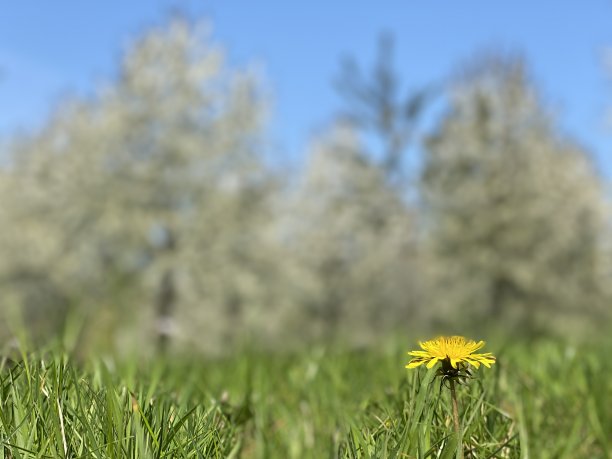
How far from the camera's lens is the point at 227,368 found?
3561 mm

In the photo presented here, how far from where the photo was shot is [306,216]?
25.4 metres

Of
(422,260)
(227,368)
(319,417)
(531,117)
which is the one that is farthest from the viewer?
(422,260)

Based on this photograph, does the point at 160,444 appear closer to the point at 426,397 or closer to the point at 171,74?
the point at 426,397

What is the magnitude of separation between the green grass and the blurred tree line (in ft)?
45.2

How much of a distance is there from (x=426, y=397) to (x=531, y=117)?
2191 centimetres

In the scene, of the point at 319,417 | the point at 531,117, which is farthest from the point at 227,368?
the point at 531,117

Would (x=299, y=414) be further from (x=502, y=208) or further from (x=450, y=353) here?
(x=502, y=208)

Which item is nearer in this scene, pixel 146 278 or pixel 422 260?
pixel 146 278

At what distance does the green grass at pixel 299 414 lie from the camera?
1164 mm

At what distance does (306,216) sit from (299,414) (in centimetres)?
2309

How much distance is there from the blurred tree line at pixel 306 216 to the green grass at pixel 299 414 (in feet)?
45.2

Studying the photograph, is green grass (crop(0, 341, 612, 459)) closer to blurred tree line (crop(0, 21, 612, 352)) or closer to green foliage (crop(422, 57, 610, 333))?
blurred tree line (crop(0, 21, 612, 352))

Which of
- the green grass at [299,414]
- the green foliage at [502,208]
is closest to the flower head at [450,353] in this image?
the green grass at [299,414]

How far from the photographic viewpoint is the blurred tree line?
62.9 feet
